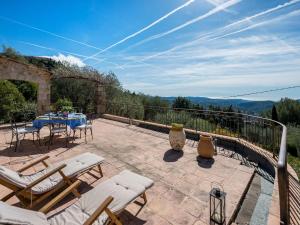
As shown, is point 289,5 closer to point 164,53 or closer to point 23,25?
point 164,53

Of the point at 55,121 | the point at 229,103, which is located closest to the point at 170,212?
the point at 55,121

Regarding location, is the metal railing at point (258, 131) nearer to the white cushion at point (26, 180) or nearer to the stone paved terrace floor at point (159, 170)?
the stone paved terrace floor at point (159, 170)

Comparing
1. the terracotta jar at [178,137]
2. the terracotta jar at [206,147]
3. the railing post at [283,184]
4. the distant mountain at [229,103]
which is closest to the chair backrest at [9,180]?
the railing post at [283,184]

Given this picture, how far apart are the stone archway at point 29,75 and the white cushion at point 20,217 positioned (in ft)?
24.5

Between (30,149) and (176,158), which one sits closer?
(176,158)

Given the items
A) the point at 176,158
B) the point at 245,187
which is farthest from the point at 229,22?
the point at 245,187

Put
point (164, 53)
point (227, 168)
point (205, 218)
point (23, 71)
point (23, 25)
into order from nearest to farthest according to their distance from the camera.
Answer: point (205, 218), point (227, 168), point (23, 71), point (23, 25), point (164, 53)

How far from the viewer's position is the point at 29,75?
800cm

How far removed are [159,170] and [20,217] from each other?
2525mm

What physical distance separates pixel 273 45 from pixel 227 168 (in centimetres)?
698

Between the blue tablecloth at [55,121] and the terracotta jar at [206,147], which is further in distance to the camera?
the blue tablecloth at [55,121]

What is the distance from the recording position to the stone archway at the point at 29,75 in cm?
720

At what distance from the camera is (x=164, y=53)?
14.0 meters

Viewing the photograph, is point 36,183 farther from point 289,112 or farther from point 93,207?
point 289,112
